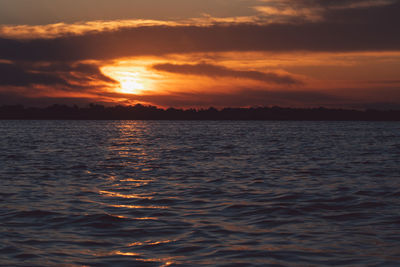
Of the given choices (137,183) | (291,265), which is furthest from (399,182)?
(291,265)

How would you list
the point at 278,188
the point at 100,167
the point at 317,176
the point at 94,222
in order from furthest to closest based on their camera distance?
the point at 100,167
the point at 317,176
the point at 278,188
the point at 94,222

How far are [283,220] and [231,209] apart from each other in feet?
6.49

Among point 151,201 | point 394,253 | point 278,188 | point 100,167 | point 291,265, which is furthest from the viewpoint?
point 100,167

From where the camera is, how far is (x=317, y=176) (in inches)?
932

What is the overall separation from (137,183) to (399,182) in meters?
11.5

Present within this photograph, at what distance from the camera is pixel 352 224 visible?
41.2 feet

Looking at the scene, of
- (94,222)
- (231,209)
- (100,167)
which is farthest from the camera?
(100,167)

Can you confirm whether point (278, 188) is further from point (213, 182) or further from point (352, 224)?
point (352, 224)

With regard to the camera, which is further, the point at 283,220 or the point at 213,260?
the point at 283,220

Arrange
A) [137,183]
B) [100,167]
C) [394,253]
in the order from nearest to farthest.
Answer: [394,253], [137,183], [100,167]

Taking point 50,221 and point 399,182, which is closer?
point 50,221

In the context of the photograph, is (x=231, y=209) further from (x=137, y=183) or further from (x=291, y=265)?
(x=137, y=183)

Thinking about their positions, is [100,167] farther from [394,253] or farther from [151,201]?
[394,253]

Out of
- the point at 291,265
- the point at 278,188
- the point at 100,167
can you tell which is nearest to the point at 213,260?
the point at 291,265
